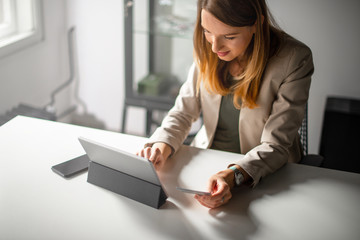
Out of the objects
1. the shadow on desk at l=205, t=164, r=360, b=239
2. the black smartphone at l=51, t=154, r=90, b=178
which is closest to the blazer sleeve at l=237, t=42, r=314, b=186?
the shadow on desk at l=205, t=164, r=360, b=239

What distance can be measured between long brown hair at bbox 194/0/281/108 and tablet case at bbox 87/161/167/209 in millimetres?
555

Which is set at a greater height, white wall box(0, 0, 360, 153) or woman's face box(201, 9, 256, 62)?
woman's face box(201, 9, 256, 62)

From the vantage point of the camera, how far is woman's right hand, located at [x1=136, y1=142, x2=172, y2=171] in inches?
58.3

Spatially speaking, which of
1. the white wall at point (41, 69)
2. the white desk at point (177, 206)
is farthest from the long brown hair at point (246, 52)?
the white wall at point (41, 69)

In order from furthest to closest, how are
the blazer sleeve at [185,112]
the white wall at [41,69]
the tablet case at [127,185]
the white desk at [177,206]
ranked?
the white wall at [41,69]
the blazer sleeve at [185,112]
the tablet case at [127,185]
the white desk at [177,206]

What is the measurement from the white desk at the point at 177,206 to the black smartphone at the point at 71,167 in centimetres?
2

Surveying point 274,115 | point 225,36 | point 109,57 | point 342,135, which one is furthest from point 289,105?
point 109,57

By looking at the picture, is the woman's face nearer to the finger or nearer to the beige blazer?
the beige blazer

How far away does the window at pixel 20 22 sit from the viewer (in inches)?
106

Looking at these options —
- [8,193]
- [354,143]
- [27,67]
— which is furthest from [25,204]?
[354,143]

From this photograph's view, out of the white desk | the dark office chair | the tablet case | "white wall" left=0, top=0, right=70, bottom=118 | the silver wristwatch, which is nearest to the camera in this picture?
the white desk

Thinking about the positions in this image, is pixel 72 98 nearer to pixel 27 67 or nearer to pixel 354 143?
pixel 27 67

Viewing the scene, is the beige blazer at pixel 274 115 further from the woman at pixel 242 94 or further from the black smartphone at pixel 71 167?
the black smartphone at pixel 71 167

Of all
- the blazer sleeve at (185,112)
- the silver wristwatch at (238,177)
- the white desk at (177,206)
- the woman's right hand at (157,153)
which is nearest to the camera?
the white desk at (177,206)
